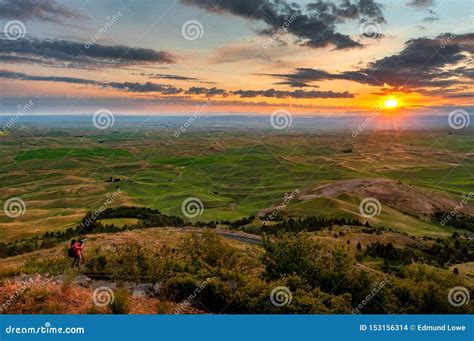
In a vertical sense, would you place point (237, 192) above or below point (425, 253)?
above

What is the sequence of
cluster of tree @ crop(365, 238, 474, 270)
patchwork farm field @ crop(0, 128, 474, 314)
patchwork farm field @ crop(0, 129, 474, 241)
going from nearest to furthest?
1. patchwork farm field @ crop(0, 128, 474, 314)
2. cluster of tree @ crop(365, 238, 474, 270)
3. patchwork farm field @ crop(0, 129, 474, 241)

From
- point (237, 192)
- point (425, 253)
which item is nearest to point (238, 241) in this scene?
point (425, 253)

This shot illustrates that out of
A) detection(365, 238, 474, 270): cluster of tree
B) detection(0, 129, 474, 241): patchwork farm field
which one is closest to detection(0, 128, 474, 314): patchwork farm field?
detection(365, 238, 474, 270): cluster of tree

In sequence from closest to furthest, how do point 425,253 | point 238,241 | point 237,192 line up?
point 238,241
point 425,253
point 237,192

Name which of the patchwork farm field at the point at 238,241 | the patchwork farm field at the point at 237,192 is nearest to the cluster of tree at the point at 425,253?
the patchwork farm field at the point at 238,241

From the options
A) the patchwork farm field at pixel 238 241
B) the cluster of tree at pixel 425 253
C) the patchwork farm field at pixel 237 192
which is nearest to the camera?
the patchwork farm field at pixel 238 241

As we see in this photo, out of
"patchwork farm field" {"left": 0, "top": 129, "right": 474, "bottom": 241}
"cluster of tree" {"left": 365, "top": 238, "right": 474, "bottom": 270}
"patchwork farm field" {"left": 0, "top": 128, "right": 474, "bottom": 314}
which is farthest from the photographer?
"patchwork farm field" {"left": 0, "top": 129, "right": 474, "bottom": 241}

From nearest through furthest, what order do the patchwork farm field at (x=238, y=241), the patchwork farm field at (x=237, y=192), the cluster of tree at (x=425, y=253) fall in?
1. the patchwork farm field at (x=238, y=241)
2. the cluster of tree at (x=425, y=253)
3. the patchwork farm field at (x=237, y=192)

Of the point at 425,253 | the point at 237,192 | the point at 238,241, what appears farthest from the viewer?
the point at 237,192

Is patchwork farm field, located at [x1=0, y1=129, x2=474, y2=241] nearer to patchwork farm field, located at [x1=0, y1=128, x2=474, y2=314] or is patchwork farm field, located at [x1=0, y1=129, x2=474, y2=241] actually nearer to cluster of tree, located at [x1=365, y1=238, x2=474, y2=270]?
patchwork farm field, located at [x1=0, y1=128, x2=474, y2=314]

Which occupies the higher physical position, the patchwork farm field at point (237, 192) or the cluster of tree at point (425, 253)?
the patchwork farm field at point (237, 192)

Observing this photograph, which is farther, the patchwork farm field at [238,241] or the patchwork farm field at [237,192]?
the patchwork farm field at [237,192]

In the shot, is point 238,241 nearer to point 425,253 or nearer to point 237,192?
point 425,253

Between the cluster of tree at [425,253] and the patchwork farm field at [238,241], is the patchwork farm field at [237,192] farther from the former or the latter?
the cluster of tree at [425,253]
